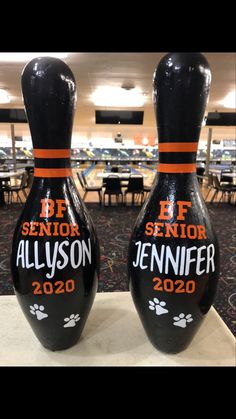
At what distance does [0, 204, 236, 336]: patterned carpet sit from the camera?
2448mm

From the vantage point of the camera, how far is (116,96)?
675 cm

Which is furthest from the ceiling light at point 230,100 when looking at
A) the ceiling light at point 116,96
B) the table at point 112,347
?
the table at point 112,347

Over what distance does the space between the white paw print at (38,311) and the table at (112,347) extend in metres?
0.14

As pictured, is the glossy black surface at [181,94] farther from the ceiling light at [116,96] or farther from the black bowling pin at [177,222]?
the ceiling light at [116,96]

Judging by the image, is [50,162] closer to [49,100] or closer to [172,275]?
[49,100]

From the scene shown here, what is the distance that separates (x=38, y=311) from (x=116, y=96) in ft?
21.5

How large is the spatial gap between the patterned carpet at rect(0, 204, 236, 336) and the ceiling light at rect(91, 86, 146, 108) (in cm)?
239

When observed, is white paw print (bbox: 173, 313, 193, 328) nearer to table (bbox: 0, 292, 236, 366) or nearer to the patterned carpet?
table (bbox: 0, 292, 236, 366)

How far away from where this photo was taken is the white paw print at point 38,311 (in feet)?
2.79

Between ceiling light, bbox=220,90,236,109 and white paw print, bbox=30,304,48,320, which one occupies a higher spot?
ceiling light, bbox=220,90,236,109

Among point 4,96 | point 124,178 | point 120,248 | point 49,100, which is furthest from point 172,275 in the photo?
point 4,96

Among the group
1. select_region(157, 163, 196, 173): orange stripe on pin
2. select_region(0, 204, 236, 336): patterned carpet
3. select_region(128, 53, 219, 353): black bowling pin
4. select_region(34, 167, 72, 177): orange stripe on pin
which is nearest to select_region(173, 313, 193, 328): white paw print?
select_region(128, 53, 219, 353): black bowling pin
